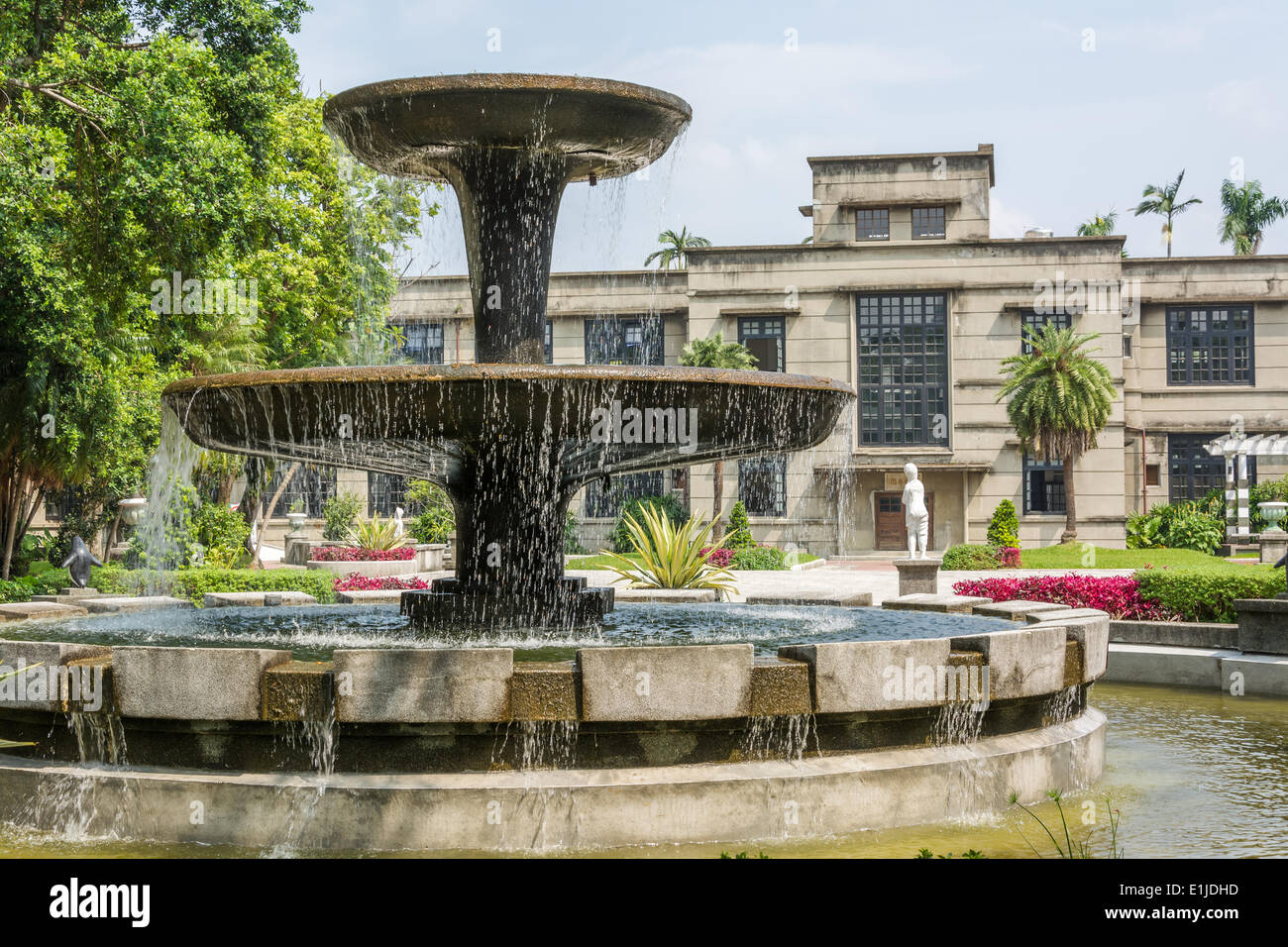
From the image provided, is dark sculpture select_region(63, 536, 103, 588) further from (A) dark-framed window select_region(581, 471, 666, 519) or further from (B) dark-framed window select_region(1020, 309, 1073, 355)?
(B) dark-framed window select_region(1020, 309, 1073, 355)

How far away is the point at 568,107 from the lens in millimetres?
8492

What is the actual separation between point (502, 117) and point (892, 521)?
35.9 metres

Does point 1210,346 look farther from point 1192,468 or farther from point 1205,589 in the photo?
point 1205,589

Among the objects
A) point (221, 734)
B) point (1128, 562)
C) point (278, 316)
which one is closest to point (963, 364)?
point (1128, 562)

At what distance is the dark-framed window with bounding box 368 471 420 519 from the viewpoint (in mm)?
44938

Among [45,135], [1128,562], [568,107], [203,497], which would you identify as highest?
[45,135]

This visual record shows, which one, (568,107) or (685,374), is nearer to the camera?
(685,374)

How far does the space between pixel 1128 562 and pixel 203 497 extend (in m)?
23.0

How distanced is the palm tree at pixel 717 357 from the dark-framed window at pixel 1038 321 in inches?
386

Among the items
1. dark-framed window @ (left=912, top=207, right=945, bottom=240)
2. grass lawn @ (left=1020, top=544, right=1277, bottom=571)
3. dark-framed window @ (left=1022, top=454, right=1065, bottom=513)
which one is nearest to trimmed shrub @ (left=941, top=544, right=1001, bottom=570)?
grass lawn @ (left=1020, top=544, right=1277, bottom=571)

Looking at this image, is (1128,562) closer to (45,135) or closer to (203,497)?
(203,497)

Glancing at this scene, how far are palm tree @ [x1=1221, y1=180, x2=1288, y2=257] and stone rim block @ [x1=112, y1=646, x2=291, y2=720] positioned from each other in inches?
2631
